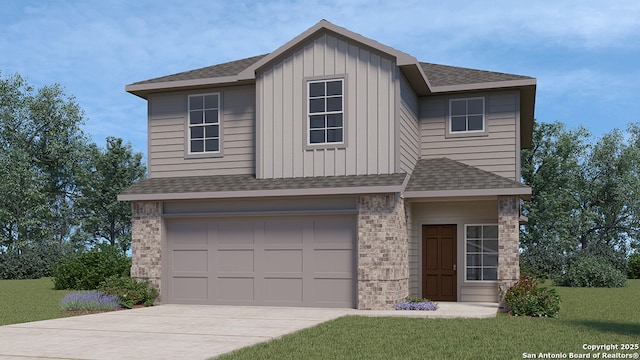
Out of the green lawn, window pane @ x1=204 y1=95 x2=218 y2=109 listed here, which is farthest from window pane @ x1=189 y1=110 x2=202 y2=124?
the green lawn

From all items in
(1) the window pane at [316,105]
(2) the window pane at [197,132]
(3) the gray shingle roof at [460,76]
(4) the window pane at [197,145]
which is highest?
(3) the gray shingle roof at [460,76]

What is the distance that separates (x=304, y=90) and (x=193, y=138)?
3851 mm

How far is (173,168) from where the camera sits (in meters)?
20.0

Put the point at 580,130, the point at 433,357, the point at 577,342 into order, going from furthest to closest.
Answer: the point at 580,130, the point at 577,342, the point at 433,357

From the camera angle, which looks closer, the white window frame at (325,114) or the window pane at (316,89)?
the white window frame at (325,114)

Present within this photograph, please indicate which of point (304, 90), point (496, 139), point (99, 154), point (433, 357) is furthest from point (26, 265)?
point (433, 357)

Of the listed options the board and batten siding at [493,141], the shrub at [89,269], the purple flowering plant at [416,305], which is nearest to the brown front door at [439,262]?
the board and batten siding at [493,141]

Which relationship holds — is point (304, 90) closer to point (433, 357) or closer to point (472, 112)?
point (472, 112)

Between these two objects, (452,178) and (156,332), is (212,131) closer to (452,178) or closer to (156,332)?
(452,178)

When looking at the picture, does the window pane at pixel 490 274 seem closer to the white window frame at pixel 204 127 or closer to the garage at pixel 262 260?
the garage at pixel 262 260

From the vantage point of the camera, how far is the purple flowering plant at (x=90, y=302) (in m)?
16.7

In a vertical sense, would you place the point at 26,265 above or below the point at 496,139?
below

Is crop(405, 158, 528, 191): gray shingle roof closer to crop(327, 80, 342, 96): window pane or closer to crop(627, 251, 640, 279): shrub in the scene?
crop(327, 80, 342, 96): window pane

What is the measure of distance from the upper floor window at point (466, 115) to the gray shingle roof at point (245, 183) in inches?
154
